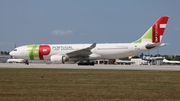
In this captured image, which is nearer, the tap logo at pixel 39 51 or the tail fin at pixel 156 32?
the tail fin at pixel 156 32

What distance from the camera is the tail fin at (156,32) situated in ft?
147

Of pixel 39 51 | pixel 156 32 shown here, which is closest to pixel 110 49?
pixel 156 32

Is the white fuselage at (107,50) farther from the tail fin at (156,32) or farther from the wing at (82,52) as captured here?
the tail fin at (156,32)

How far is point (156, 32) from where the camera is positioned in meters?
44.9

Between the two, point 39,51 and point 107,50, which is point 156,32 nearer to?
point 107,50

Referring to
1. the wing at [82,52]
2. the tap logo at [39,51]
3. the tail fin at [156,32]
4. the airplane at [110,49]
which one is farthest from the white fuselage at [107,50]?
the tail fin at [156,32]

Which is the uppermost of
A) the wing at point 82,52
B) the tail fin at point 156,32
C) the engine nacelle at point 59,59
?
the tail fin at point 156,32

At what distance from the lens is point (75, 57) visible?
149ft


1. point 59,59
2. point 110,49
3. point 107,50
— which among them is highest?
point 110,49

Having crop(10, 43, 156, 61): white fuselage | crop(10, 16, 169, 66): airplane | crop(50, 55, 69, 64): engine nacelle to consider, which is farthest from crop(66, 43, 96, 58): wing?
crop(50, 55, 69, 64): engine nacelle
